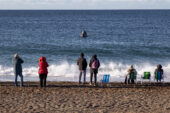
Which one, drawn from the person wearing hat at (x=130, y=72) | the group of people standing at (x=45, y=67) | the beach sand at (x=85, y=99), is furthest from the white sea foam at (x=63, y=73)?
the beach sand at (x=85, y=99)

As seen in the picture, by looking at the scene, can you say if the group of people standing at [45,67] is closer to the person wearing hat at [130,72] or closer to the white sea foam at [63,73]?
the person wearing hat at [130,72]

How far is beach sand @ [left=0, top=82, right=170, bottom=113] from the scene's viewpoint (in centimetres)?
957

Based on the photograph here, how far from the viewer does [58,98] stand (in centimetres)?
1112

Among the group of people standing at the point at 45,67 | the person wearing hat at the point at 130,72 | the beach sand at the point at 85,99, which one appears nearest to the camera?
the beach sand at the point at 85,99

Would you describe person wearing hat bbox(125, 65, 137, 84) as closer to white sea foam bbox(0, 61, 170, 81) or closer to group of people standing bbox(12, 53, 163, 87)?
group of people standing bbox(12, 53, 163, 87)

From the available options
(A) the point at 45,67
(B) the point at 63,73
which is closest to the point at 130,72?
(A) the point at 45,67

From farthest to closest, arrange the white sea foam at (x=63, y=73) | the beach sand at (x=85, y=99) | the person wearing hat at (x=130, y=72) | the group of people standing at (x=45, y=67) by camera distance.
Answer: the white sea foam at (x=63, y=73)
the person wearing hat at (x=130, y=72)
the group of people standing at (x=45, y=67)
the beach sand at (x=85, y=99)

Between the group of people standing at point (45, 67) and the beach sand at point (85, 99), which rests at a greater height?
the group of people standing at point (45, 67)

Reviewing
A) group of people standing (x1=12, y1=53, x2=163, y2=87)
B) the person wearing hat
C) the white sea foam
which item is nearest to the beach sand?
group of people standing (x1=12, y1=53, x2=163, y2=87)

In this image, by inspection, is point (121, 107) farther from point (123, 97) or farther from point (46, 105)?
point (46, 105)

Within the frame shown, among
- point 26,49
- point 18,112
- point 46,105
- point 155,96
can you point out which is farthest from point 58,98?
point 26,49

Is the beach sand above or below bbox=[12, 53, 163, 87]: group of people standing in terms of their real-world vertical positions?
below

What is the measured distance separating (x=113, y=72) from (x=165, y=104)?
422 inches

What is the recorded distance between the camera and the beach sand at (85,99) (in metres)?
9.57
